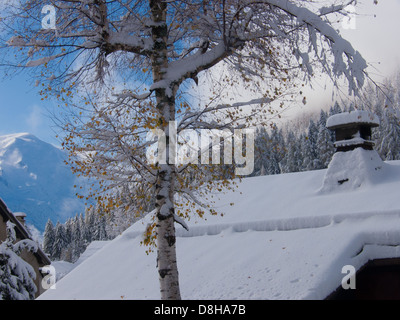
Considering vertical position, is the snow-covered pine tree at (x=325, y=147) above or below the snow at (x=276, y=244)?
above

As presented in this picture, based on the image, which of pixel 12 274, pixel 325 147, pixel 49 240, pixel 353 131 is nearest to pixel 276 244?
pixel 353 131

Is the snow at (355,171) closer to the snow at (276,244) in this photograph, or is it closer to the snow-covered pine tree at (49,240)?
the snow at (276,244)

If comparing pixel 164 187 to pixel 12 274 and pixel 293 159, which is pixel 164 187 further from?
pixel 293 159

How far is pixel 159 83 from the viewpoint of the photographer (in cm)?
616

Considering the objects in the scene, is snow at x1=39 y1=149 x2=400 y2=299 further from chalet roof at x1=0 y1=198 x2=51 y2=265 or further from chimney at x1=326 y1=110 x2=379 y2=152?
chalet roof at x1=0 y1=198 x2=51 y2=265

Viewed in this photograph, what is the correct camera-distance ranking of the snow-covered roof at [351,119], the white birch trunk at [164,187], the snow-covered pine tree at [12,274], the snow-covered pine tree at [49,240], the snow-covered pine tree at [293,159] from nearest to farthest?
the white birch trunk at [164,187], the snow-covered roof at [351,119], the snow-covered pine tree at [12,274], the snow-covered pine tree at [293,159], the snow-covered pine tree at [49,240]

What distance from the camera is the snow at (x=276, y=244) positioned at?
262 inches

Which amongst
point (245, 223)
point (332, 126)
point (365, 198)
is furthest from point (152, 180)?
point (332, 126)

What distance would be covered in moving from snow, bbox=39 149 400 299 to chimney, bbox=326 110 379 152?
32 centimetres

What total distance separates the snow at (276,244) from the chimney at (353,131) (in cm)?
32

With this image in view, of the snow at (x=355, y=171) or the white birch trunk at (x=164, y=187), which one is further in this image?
the snow at (x=355, y=171)

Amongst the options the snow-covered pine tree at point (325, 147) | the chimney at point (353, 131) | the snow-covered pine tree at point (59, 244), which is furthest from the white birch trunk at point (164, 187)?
the snow-covered pine tree at point (59, 244)
